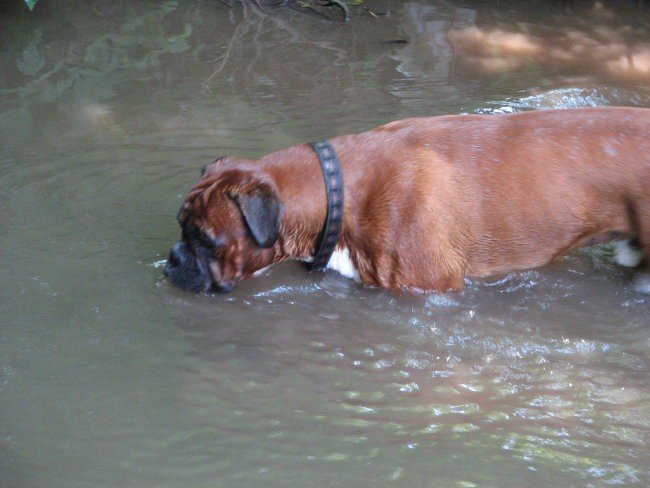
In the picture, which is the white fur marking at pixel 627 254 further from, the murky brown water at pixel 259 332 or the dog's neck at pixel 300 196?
the dog's neck at pixel 300 196

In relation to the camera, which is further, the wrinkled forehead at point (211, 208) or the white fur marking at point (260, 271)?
the white fur marking at point (260, 271)

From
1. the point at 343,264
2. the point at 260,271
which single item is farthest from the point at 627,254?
the point at 260,271

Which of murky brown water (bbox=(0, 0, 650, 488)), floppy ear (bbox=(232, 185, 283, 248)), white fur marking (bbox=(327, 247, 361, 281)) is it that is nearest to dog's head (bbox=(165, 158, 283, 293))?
floppy ear (bbox=(232, 185, 283, 248))

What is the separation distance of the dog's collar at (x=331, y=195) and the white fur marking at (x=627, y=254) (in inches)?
71.0

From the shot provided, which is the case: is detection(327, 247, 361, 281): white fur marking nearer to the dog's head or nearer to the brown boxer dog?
the brown boxer dog

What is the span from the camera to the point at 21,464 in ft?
11.3

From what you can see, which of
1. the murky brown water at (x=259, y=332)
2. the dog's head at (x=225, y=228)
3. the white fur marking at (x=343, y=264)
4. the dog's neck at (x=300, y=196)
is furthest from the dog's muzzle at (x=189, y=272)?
the white fur marking at (x=343, y=264)

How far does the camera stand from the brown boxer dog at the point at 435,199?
441 cm

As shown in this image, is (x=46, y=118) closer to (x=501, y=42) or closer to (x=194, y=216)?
(x=194, y=216)

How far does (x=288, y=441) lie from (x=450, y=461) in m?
0.77

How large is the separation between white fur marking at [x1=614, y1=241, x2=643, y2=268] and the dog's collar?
1805 mm

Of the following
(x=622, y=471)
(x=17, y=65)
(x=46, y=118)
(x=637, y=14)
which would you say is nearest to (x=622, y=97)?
(x=637, y=14)

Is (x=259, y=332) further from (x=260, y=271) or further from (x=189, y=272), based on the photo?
(x=189, y=272)

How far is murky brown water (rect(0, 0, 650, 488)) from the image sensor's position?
11.8 ft
